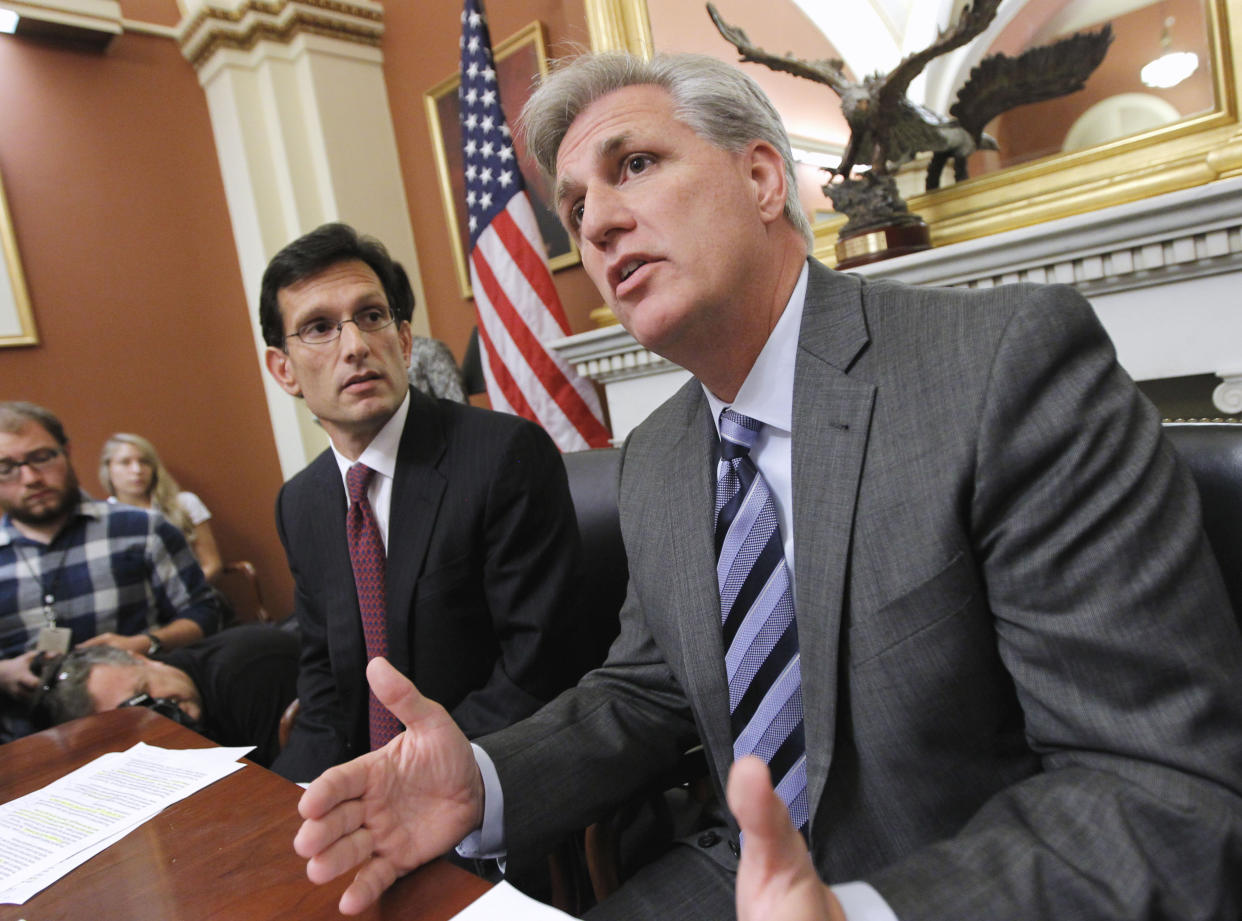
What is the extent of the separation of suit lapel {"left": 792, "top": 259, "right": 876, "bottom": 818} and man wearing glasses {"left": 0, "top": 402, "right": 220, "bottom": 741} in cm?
220

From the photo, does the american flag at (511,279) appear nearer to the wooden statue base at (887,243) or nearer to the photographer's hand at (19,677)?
the wooden statue base at (887,243)

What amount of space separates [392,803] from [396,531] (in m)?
0.87

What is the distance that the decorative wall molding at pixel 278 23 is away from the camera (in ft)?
12.8

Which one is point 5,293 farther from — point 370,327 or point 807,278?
point 807,278

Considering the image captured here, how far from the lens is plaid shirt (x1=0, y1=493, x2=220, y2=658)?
7.82 ft

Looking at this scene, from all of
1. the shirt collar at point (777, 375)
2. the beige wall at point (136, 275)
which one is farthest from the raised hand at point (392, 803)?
the beige wall at point (136, 275)

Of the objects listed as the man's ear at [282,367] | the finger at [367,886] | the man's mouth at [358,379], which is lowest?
the finger at [367,886]

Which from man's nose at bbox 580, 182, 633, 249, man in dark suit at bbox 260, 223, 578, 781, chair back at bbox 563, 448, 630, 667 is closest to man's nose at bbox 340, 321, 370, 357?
man in dark suit at bbox 260, 223, 578, 781

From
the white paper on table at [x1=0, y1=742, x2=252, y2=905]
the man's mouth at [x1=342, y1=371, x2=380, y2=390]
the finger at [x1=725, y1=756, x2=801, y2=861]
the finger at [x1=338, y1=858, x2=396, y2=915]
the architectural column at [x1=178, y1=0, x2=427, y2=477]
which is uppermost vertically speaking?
the architectural column at [x1=178, y1=0, x2=427, y2=477]

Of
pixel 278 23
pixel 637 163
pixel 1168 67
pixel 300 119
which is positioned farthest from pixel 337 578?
pixel 278 23

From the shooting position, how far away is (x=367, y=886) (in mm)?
711

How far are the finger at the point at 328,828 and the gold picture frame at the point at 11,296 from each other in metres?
4.05

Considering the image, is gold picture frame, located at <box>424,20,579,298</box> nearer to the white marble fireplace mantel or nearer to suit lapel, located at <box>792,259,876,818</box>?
the white marble fireplace mantel

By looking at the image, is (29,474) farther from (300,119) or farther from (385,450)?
(300,119)
